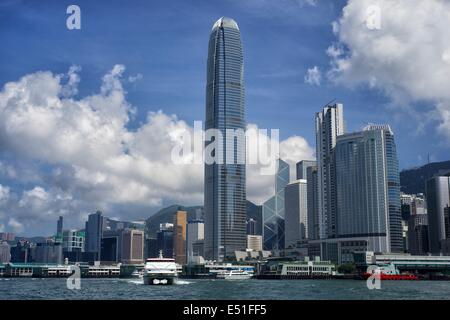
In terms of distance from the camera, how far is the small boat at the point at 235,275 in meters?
171

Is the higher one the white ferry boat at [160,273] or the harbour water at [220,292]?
the white ferry boat at [160,273]

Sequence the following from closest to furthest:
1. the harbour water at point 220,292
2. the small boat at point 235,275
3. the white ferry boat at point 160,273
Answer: the harbour water at point 220,292, the white ferry boat at point 160,273, the small boat at point 235,275

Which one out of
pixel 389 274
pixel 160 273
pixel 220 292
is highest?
pixel 160 273

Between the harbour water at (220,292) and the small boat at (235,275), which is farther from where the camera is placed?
the small boat at (235,275)

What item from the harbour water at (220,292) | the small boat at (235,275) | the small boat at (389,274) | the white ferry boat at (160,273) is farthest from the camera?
the small boat at (235,275)

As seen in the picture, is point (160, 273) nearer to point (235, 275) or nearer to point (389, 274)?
point (389, 274)

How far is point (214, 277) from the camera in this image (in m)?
180

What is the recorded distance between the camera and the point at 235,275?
171875 millimetres

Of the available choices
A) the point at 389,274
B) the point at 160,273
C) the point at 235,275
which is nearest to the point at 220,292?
the point at 160,273

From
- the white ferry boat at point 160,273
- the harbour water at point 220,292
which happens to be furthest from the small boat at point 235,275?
the white ferry boat at point 160,273

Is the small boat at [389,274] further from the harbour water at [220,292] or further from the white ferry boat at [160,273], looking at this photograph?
the white ferry boat at [160,273]

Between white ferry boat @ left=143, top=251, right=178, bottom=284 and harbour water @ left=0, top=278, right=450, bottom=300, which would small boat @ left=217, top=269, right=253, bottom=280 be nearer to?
harbour water @ left=0, top=278, right=450, bottom=300

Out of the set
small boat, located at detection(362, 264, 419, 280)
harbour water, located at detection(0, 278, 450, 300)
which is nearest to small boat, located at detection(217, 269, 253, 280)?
small boat, located at detection(362, 264, 419, 280)
